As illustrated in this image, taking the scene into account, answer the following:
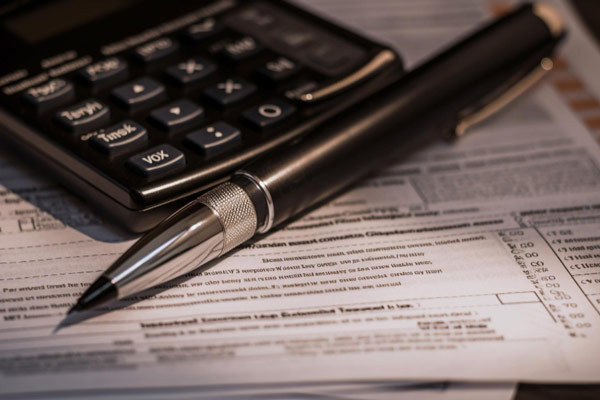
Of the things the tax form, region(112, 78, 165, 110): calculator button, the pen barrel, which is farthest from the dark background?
region(112, 78, 165, 110): calculator button

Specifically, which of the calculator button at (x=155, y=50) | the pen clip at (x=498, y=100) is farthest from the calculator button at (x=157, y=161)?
the pen clip at (x=498, y=100)

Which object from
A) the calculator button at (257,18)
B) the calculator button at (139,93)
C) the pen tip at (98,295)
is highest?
the calculator button at (257,18)

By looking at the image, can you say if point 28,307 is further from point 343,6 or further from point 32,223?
point 343,6

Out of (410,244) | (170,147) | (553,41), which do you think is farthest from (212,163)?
(553,41)

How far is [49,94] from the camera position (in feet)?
1.53

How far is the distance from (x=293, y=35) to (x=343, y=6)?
191 millimetres

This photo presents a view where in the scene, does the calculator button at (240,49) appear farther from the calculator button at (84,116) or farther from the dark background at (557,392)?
the dark background at (557,392)

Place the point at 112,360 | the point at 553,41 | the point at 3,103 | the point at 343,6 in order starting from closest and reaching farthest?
1. the point at 112,360
2. the point at 3,103
3. the point at 553,41
4. the point at 343,6

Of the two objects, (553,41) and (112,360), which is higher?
(553,41)

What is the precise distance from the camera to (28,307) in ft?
1.28

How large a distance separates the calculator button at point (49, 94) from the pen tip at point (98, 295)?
0.49ft

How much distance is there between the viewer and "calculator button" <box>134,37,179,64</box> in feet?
1.68

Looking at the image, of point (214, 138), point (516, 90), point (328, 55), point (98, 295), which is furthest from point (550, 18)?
point (98, 295)

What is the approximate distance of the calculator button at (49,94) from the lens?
46cm
